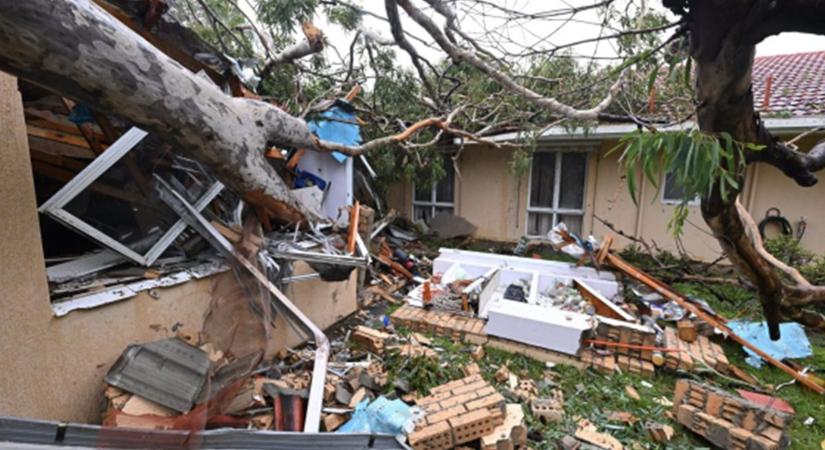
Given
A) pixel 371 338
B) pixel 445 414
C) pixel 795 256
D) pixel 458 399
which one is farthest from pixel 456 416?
pixel 795 256

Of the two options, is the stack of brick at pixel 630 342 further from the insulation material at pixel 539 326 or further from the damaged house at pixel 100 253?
the damaged house at pixel 100 253

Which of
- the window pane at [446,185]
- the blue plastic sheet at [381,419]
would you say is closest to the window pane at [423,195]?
the window pane at [446,185]

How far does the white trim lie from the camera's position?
17.6 feet

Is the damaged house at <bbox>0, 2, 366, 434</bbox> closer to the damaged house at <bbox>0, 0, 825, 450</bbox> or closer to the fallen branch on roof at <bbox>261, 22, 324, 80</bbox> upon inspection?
the damaged house at <bbox>0, 0, 825, 450</bbox>

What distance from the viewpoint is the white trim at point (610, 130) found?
538 cm

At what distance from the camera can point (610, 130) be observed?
6.79 m

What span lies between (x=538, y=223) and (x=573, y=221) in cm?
79

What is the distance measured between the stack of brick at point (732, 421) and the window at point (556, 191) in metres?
5.59

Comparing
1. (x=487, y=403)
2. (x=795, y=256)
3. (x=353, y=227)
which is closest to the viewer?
(x=487, y=403)

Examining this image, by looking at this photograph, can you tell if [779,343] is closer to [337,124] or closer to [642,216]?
[642,216]

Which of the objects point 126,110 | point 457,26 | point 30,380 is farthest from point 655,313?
point 30,380

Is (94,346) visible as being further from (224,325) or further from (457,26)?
(457,26)

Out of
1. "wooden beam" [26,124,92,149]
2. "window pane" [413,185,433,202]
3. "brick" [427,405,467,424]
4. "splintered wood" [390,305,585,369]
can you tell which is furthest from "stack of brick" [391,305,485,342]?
"window pane" [413,185,433,202]

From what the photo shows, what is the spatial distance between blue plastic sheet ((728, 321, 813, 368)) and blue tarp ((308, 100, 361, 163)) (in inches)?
234
